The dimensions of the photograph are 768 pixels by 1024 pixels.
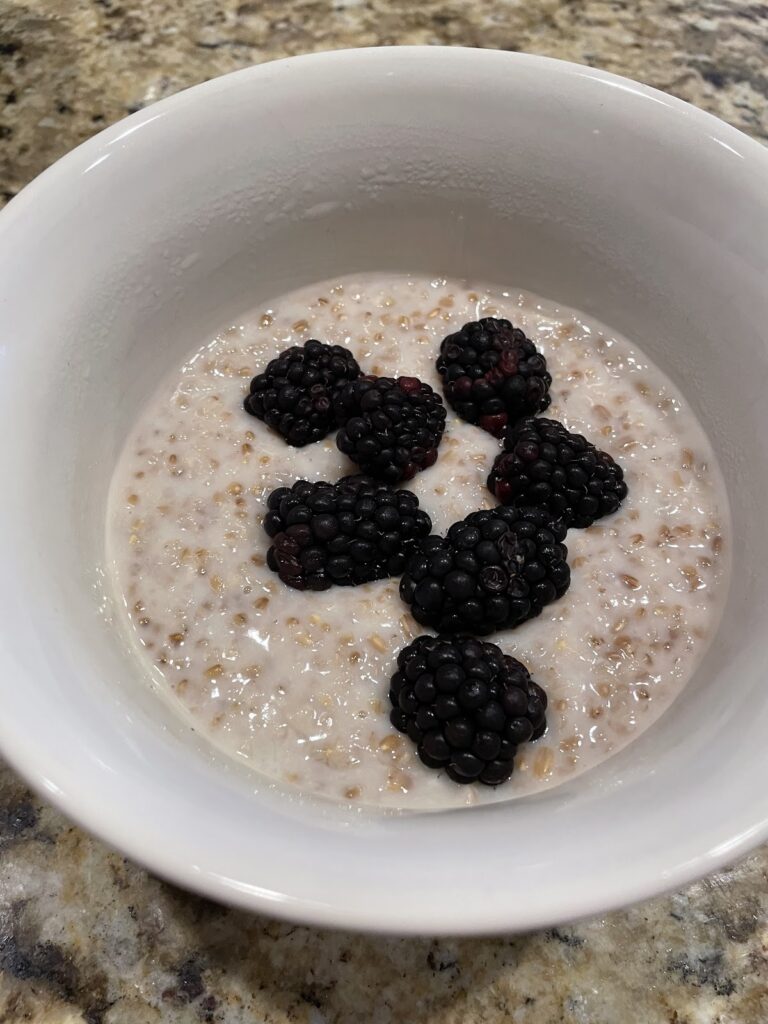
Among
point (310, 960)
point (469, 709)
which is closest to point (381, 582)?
point (469, 709)

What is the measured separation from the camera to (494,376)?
0.96m

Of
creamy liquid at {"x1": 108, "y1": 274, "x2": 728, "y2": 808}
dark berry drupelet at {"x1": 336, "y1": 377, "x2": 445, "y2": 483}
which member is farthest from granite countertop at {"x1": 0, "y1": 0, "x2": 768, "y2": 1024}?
dark berry drupelet at {"x1": 336, "y1": 377, "x2": 445, "y2": 483}

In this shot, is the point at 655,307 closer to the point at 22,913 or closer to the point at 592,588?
the point at 592,588

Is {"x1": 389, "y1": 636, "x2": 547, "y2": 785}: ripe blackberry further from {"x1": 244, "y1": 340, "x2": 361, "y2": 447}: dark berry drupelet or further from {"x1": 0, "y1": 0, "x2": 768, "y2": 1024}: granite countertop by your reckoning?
{"x1": 244, "y1": 340, "x2": 361, "y2": 447}: dark berry drupelet

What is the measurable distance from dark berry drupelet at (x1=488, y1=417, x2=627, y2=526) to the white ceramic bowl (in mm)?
156

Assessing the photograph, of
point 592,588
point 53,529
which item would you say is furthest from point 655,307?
point 53,529

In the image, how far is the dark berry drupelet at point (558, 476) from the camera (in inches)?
34.5

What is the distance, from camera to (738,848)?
20.4 inches

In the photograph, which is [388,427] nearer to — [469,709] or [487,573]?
[487,573]

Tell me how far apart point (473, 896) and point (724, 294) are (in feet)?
2.26

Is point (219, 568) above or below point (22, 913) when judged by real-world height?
above

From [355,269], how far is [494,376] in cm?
27

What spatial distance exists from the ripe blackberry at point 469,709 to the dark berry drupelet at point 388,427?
0.24 meters

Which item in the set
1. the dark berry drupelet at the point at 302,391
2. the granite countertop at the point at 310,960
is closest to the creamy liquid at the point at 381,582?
the dark berry drupelet at the point at 302,391
